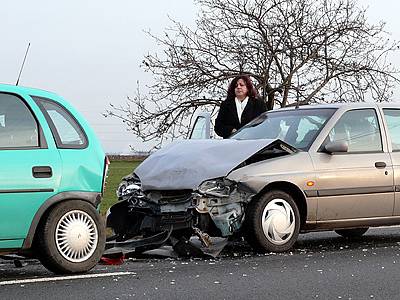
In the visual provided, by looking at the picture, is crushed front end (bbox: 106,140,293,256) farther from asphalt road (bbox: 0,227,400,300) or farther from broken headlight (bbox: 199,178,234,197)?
asphalt road (bbox: 0,227,400,300)

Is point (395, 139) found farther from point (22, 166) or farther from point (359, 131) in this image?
point (22, 166)

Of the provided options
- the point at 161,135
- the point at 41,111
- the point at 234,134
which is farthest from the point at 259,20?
the point at 41,111

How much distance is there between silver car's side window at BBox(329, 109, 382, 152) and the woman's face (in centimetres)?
197

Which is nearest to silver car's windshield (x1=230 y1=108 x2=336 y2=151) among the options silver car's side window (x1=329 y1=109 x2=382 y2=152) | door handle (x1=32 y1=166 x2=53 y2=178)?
silver car's side window (x1=329 y1=109 x2=382 y2=152)

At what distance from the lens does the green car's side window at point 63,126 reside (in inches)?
294

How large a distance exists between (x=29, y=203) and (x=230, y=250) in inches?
111

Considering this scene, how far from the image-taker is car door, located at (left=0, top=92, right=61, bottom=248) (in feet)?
22.9

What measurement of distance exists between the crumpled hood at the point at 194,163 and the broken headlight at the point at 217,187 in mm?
51

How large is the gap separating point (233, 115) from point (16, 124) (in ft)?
14.9

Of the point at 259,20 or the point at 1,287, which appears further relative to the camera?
the point at 259,20

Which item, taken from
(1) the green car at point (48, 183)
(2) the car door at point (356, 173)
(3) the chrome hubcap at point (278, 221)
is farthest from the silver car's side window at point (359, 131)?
(1) the green car at point (48, 183)

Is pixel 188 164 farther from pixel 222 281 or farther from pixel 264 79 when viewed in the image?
pixel 264 79

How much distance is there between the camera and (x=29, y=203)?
7.09 meters

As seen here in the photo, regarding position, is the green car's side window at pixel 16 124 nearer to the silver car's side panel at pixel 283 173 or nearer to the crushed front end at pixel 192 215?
the crushed front end at pixel 192 215
